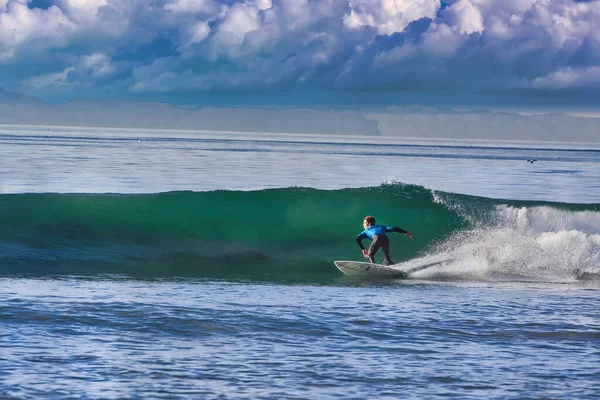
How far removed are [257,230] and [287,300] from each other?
1081cm

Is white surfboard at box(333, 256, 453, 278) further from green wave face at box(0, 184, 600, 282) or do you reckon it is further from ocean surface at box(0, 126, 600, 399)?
green wave face at box(0, 184, 600, 282)

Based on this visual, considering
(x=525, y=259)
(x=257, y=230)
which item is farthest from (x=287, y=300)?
(x=257, y=230)

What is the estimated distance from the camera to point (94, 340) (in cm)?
1028

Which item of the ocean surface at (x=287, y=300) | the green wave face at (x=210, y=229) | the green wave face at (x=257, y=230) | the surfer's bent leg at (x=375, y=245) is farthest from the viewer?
the green wave face at (x=210, y=229)

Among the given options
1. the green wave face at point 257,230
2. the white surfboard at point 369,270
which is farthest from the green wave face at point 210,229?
the white surfboard at point 369,270

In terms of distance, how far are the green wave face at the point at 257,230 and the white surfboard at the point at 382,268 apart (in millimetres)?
636

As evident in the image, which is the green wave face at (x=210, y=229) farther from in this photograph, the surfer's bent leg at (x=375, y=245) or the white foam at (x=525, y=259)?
the white foam at (x=525, y=259)

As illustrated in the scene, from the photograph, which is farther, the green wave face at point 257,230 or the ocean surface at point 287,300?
the green wave face at point 257,230

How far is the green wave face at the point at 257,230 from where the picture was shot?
1897 cm

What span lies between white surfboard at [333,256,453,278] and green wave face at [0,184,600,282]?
2.09 ft

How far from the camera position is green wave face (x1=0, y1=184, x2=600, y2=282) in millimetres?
18969

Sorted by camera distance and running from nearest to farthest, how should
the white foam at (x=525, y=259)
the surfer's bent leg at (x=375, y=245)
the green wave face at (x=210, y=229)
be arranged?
the white foam at (x=525, y=259) < the surfer's bent leg at (x=375, y=245) < the green wave face at (x=210, y=229)

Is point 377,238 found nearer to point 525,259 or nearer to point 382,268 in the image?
point 382,268

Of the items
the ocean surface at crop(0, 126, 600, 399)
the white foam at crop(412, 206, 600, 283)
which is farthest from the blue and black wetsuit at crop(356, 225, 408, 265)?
the white foam at crop(412, 206, 600, 283)
